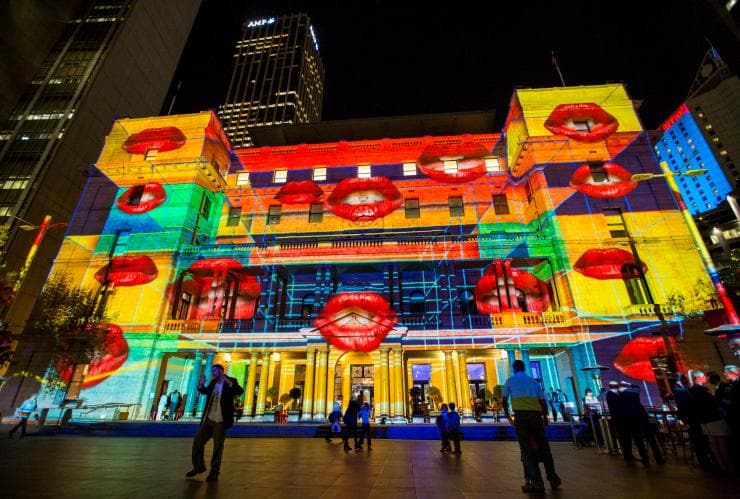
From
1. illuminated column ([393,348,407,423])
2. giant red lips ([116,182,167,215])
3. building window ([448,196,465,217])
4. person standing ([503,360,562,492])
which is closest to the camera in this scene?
person standing ([503,360,562,492])

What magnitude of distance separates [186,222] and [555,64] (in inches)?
1233

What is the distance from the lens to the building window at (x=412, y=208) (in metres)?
26.5

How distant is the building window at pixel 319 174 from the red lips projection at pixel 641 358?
931 inches

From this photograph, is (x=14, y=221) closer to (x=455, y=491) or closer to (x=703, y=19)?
(x=455, y=491)

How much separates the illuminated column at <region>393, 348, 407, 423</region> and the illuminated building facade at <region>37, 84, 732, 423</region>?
10 cm

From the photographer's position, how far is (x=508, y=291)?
68.8 ft

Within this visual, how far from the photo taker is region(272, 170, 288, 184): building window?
93.2 ft

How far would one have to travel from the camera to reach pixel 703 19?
256 inches

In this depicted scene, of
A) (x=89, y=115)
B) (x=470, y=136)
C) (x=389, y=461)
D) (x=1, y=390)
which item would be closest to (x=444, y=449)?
(x=389, y=461)

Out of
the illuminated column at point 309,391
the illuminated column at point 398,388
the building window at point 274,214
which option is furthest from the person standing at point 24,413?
the building window at point 274,214

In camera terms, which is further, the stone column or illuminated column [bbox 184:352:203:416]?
illuminated column [bbox 184:352:203:416]

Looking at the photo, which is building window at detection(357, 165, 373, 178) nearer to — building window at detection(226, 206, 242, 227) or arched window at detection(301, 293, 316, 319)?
building window at detection(226, 206, 242, 227)

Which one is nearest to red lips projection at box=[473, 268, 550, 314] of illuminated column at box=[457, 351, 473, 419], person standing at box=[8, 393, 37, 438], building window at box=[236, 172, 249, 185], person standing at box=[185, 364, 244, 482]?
illuminated column at box=[457, 351, 473, 419]

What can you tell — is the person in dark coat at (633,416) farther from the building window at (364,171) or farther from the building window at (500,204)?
the building window at (364,171)
